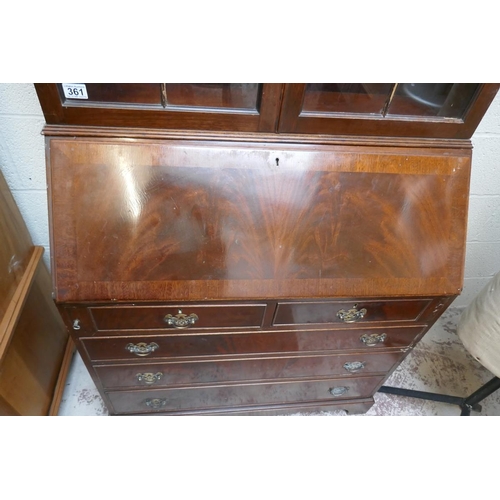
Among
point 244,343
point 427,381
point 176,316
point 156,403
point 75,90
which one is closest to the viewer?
point 75,90

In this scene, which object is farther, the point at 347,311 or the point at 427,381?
the point at 427,381

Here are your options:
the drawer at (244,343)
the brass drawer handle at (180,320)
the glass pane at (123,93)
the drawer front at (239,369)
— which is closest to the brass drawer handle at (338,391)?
the drawer front at (239,369)

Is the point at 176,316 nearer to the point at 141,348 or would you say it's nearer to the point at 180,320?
the point at 180,320

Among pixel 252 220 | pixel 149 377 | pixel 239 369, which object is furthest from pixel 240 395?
pixel 252 220

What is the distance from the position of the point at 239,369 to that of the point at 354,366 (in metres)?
0.37

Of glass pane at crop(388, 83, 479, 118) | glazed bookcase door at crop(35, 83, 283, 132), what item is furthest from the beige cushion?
glazed bookcase door at crop(35, 83, 283, 132)

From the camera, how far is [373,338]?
3.44 feet

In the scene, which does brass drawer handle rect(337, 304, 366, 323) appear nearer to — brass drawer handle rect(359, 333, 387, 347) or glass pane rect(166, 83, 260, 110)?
brass drawer handle rect(359, 333, 387, 347)

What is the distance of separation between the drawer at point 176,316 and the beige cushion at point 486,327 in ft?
2.54

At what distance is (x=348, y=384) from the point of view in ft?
4.16

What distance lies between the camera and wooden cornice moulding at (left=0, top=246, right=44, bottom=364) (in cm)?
107

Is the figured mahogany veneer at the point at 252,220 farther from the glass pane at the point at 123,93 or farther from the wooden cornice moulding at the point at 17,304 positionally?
the wooden cornice moulding at the point at 17,304

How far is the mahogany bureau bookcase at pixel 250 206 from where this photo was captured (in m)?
0.81
